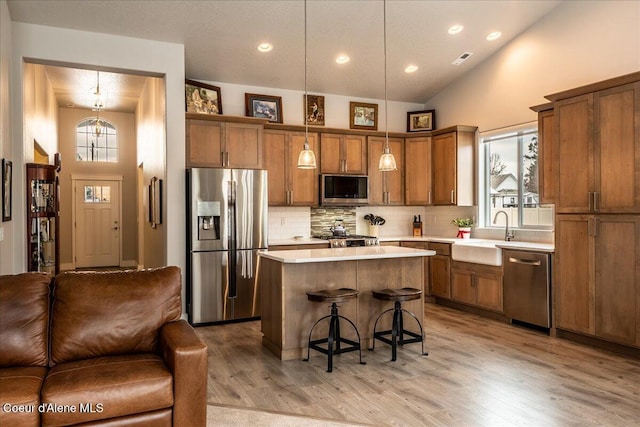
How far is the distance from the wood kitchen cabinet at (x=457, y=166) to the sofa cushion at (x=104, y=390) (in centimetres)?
506

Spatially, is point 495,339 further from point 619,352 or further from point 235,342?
point 235,342

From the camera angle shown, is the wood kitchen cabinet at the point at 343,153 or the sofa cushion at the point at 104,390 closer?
the sofa cushion at the point at 104,390

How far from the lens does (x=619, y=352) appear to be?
13.7ft

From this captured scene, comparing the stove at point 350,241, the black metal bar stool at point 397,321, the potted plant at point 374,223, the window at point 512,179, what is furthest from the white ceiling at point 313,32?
the black metal bar stool at point 397,321

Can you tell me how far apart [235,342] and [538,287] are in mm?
3228

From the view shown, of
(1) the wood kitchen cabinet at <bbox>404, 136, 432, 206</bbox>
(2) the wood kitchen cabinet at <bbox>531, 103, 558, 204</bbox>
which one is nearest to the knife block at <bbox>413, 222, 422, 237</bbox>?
(1) the wood kitchen cabinet at <bbox>404, 136, 432, 206</bbox>

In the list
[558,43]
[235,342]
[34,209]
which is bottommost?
[235,342]

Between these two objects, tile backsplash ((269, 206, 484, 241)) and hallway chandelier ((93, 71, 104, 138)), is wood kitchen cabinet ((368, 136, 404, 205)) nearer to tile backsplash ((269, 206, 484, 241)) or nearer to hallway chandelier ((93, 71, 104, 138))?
tile backsplash ((269, 206, 484, 241))

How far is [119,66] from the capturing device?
4965mm

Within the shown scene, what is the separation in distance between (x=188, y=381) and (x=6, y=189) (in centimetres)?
294

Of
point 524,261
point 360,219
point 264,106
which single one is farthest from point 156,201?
point 524,261

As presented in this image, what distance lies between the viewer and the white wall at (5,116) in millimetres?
3982

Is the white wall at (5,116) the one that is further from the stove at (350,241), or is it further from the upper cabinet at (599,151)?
the upper cabinet at (599,151)

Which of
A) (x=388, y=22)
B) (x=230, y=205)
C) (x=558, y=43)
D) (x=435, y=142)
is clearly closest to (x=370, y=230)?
(x=435, y=142)
